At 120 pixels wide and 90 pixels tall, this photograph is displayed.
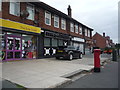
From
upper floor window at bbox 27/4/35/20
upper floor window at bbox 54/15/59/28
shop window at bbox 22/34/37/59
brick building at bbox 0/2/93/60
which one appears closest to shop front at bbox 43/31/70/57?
brick building at bbox 0/2/93/60

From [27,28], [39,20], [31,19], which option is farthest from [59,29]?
[27,28]

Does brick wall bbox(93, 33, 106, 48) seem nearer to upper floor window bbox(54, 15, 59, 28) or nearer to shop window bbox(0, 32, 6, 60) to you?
upper floor window bbox(54, 15, 59, 28)

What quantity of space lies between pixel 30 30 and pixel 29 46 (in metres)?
1.75

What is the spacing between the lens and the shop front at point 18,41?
10.5 metres

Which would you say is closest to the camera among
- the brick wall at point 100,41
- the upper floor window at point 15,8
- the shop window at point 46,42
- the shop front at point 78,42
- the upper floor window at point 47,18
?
the upper floor window at point 15,8

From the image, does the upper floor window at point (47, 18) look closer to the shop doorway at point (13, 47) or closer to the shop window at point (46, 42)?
the shop window at point (46, 42)

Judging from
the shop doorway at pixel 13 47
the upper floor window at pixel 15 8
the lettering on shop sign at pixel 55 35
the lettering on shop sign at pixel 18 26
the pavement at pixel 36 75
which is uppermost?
the upper floor window at pixel 15 8

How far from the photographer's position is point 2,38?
1052 centimetres

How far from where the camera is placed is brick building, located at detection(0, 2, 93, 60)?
1084 centimetres

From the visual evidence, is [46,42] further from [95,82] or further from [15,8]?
[95,82]

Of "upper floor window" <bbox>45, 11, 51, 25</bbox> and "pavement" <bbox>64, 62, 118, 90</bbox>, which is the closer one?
"pavement" <bbox>64, 62, 118, 90</bbox>

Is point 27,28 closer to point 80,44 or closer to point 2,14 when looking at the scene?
point 2,14

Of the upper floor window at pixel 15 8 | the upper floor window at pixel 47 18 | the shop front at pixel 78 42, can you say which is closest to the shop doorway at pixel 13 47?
the upper floor window at pixel 15 8

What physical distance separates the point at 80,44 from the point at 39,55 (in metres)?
13.9
